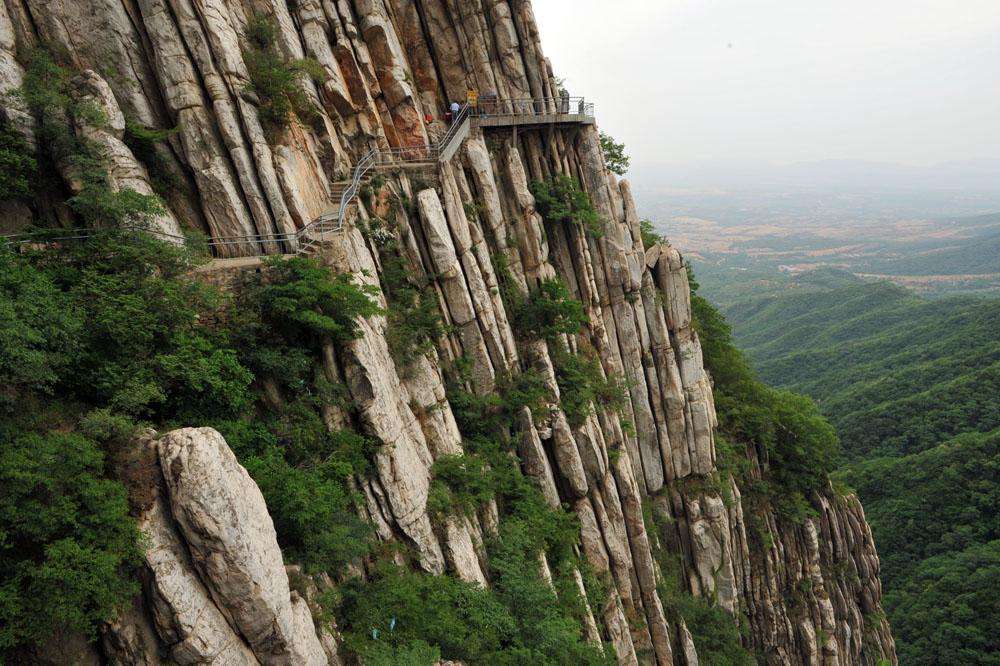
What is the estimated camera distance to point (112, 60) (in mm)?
15500

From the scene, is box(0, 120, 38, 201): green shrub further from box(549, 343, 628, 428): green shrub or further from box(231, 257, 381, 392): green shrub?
box(549, 343, 628, 428): green shrub

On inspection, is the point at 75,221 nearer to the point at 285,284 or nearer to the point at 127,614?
the point at 285,284

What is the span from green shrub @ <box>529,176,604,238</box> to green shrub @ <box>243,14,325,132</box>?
12.7 m

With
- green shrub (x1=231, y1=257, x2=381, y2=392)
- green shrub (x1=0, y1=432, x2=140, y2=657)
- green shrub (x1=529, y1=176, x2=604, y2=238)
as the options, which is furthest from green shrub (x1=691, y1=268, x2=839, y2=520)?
green shrub (x1=0, y1=432, x2=140, y2=657)

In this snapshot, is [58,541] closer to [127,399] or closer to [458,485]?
[127,399]

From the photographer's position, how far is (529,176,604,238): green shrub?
26.6m

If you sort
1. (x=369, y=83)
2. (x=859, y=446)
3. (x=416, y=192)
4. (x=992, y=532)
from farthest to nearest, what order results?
(x=859, y=446), (x=992, y=532), (x=369, y=83), (x=416, y=192)

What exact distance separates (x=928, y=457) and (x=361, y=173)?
235ft

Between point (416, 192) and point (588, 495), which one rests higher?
point (416, 192)

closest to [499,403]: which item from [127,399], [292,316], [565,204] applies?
[292,316]

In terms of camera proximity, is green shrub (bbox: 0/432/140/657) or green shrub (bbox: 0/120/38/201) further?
green shrub (bbox: 0/120/38/201)

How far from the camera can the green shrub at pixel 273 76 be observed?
17469mm

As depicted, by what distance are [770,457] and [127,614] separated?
131 ft

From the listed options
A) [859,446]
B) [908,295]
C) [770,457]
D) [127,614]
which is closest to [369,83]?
[127,614]
